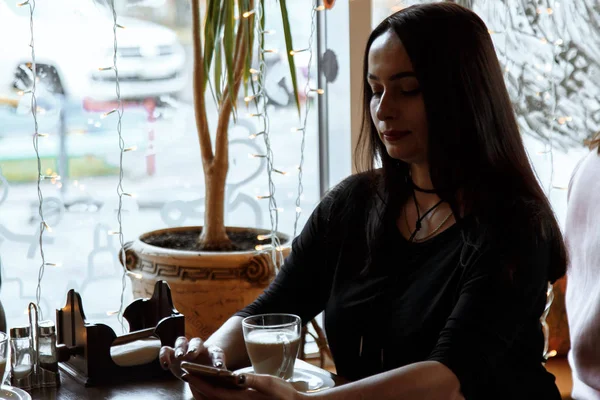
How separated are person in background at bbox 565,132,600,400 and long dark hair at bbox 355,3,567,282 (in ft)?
1.03

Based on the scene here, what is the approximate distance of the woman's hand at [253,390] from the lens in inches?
51.3

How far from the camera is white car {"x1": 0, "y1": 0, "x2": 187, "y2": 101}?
2.53 meters

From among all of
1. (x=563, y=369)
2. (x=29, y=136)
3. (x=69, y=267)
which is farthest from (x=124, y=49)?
(x=563, y=369)

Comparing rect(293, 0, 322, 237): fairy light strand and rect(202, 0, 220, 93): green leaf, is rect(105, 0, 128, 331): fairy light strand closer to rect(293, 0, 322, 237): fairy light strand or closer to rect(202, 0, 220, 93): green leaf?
rect(202, 0, 220, 93): green leaf

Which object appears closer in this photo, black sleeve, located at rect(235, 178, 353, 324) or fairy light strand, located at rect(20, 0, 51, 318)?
black sleeve, located at rect(235, 178, 353, 324)

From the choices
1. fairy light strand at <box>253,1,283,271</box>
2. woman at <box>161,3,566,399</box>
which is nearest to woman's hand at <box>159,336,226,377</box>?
woman at <box>161,3,566,399</box>

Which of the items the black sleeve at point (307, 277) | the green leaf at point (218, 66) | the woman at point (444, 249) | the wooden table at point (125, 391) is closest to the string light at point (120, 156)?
the green leaf at point (218, 66)

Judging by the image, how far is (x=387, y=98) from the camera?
1638 millimetres

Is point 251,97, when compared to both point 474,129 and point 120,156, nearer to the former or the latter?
point 120,156

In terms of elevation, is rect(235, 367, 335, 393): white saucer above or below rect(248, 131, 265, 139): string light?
below

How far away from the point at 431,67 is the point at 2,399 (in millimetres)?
927

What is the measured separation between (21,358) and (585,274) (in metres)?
1.23

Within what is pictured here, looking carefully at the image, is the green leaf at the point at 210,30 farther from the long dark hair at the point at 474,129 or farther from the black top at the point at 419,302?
the long dark hair at the point at 474,129

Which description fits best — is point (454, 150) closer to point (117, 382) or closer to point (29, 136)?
point (117, 382)
